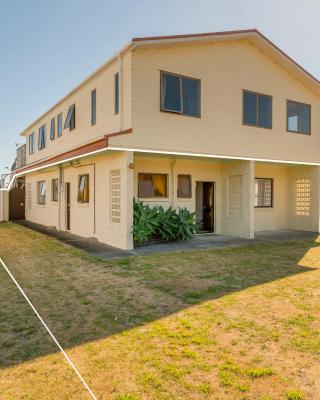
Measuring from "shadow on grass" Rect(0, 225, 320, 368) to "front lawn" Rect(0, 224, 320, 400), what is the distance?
23 mm

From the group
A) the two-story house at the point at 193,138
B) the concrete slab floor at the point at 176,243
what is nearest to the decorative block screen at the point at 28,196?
the two-story house at the point at 193,138

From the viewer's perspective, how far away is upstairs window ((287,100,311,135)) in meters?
15.0

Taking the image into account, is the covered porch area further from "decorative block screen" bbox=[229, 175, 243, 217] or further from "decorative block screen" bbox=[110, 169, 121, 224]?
"decorative block screen" bbox=[110, 169, 121, 224]

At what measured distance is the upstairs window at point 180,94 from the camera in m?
11.1

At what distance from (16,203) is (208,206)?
1469cm

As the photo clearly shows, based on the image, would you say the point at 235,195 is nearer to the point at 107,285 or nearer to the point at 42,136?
the point at 107,285

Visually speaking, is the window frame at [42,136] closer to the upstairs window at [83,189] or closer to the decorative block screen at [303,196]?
the upstairs window at [83,189]

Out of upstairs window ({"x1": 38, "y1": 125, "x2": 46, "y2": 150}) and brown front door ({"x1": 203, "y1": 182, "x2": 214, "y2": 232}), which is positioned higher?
upstairs window ({"x1": 38, "y1": 125, "x2": 46, "y2": 150})

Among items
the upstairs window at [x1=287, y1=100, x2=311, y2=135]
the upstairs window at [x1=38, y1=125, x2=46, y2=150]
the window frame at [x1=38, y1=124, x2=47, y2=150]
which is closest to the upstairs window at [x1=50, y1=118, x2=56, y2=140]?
the window frame at [x1=38, y1=124, x2=47, y2=150]

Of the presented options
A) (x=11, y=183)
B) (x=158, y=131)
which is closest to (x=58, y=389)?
(x=158, y=131)

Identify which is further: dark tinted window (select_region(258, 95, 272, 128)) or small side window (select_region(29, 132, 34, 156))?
small side window (select_region(29, 132, 34, 156))

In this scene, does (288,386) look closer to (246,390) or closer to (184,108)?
(246,390)

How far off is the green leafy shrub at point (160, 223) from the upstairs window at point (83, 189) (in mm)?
3044

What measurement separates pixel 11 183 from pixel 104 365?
75.7 ft
